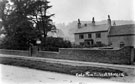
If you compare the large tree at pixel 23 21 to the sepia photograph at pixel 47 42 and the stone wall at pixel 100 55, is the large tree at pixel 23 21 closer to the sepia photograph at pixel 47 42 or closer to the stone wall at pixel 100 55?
the sepia photograph at pixel 47 42

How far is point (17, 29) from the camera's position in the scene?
29750 mm

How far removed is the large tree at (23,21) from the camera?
2975 centimetres

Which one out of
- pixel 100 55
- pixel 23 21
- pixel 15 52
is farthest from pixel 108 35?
pixel 100 55

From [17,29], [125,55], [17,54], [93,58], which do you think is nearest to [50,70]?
[93,58]

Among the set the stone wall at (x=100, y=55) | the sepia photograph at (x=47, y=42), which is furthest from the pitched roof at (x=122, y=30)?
the stone wall at (x=100, y=55)

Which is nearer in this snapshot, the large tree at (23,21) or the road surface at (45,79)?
the road surface at (45,79)

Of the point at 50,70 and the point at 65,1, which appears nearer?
the point at 50,70

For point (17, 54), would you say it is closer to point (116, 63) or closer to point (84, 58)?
point (84, 58)

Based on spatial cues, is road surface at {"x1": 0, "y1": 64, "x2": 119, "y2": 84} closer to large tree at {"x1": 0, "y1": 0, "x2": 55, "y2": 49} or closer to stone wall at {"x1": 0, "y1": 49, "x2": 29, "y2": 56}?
stone wall at {"x1": 0, "y1": 49, "x2": 29, "y2": 56}

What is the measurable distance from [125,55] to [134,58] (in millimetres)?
1397

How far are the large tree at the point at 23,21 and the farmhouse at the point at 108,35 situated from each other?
10.5 m

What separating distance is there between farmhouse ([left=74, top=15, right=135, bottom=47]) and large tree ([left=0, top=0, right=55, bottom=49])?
411 inches

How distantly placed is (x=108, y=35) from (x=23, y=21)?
20.2 m

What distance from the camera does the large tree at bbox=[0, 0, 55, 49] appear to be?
29750 mm
